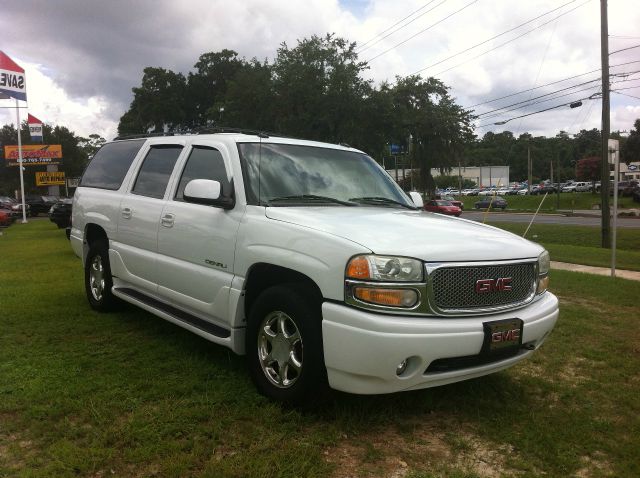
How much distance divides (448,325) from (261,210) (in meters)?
1.50

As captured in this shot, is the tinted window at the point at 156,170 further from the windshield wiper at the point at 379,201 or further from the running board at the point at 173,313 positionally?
the windshield wiper at the point at 379,201

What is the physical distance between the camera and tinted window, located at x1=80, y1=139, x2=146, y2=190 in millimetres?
5641

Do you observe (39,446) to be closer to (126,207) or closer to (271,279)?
(271,279)

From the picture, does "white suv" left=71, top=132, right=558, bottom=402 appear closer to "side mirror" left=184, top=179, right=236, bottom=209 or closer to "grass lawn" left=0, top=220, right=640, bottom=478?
"side mirror" left=184, top=179, right=236, bottom=209

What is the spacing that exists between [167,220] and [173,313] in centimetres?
79

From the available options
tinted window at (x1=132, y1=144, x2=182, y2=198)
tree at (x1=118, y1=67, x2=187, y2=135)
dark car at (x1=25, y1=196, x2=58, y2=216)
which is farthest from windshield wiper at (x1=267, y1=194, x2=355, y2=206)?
tree at (x1=118, y1=67, x2=187, y2=135)

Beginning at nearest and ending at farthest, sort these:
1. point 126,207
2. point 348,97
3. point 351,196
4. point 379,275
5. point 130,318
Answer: point 379,275
point 351,196
point 126,207
point 130,318
point 348,97

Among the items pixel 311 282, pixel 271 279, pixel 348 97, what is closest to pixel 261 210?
pixel 271 279

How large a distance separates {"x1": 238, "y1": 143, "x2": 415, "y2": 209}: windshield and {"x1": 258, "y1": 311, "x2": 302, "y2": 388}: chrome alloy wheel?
884 millimetres

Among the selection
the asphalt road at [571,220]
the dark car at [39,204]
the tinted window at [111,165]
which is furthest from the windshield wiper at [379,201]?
the dark car at [39,204]

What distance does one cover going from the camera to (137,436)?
10.1ft

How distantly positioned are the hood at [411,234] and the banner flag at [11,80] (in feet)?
88.6

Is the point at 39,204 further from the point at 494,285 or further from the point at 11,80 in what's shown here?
the point at 494,285

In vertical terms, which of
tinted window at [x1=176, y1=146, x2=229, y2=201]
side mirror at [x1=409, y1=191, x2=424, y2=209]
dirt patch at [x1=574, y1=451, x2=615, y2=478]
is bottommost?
dirt patch at [x1=574, y1=451, x2=615, y2=478]
